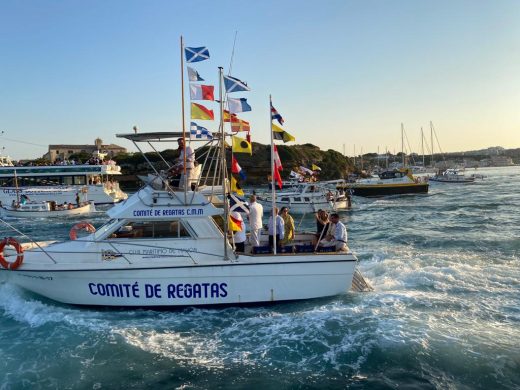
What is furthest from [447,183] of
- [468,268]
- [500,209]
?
[468,268]

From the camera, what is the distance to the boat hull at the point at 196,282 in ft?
31.3

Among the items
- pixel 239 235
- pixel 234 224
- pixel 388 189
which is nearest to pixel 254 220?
pixel 239 235

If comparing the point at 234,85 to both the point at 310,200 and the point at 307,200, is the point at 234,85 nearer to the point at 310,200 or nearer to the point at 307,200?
the point at 310,200

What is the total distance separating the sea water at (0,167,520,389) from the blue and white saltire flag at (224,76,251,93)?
4.84 meters

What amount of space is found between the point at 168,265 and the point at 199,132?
2992mm

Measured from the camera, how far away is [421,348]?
774 cm

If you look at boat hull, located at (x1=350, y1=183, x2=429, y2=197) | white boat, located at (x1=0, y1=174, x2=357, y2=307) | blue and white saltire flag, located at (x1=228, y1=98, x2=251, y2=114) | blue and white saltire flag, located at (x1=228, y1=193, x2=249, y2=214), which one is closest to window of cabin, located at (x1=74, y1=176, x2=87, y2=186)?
boat hull, located at (x1=350, y1=183, x2=429, y2=197)

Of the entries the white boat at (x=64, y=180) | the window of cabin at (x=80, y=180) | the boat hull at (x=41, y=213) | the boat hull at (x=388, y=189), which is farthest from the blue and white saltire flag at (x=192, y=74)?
the boat hull at (x=388, y=189)

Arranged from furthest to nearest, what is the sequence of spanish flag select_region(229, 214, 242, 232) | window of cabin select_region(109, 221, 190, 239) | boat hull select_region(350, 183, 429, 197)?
boat hull select_region(350, 183, 429, 197) → window of cabin select_region(109, 221, 190, 239) → spanish flag select_region(229, 214, 242, 232)

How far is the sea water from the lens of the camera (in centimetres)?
698

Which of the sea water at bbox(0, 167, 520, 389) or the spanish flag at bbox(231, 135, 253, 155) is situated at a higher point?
the spanish flag at bbox(231, 135, 253, 155)

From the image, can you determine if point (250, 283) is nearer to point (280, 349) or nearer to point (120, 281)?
point (280, 349)

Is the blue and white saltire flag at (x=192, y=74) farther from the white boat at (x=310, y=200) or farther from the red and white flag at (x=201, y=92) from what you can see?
the white boat at (x=310, y=200)

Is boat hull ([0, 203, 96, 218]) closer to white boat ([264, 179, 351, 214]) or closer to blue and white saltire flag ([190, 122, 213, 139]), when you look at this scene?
white boat ([264, 179, 351, 214])
